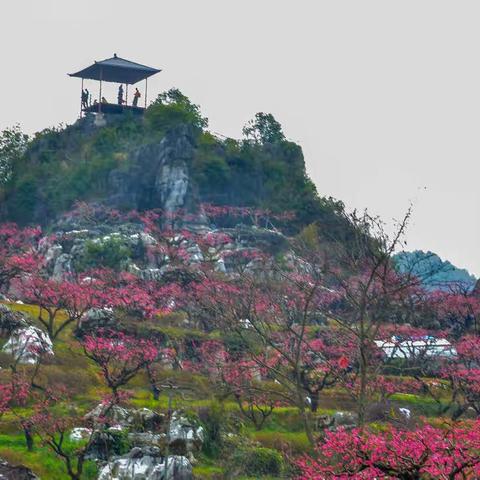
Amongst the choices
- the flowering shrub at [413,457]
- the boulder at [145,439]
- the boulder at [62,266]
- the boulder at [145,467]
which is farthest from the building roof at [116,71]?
the flowering shrub at [413,457]

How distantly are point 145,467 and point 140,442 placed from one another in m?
2.11

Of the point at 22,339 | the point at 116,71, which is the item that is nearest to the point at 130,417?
the point at 22,339

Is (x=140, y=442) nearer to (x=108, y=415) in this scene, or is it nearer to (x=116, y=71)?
(x=108, y=415)

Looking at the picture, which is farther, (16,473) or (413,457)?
(16,473)

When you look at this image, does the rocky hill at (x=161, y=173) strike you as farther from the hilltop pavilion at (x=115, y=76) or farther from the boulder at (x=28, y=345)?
the boulder at (x=28, y=345)

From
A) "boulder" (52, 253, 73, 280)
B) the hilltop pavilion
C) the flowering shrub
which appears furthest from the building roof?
the flowering shrub

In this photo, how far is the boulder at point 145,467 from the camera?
31.1 metres

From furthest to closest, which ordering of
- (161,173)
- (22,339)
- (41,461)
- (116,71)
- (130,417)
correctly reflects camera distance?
(116,71) → (161,173) → (22,339) → (130,417) → (41,461)

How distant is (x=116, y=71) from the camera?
8469 centimetres

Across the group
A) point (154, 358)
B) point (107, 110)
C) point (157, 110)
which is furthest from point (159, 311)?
point (107, 110)

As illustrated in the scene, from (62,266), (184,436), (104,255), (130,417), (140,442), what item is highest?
(104,255)

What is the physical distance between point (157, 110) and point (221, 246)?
48.8 ft

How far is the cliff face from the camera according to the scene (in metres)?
78.3

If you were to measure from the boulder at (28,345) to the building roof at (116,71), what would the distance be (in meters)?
40.7
